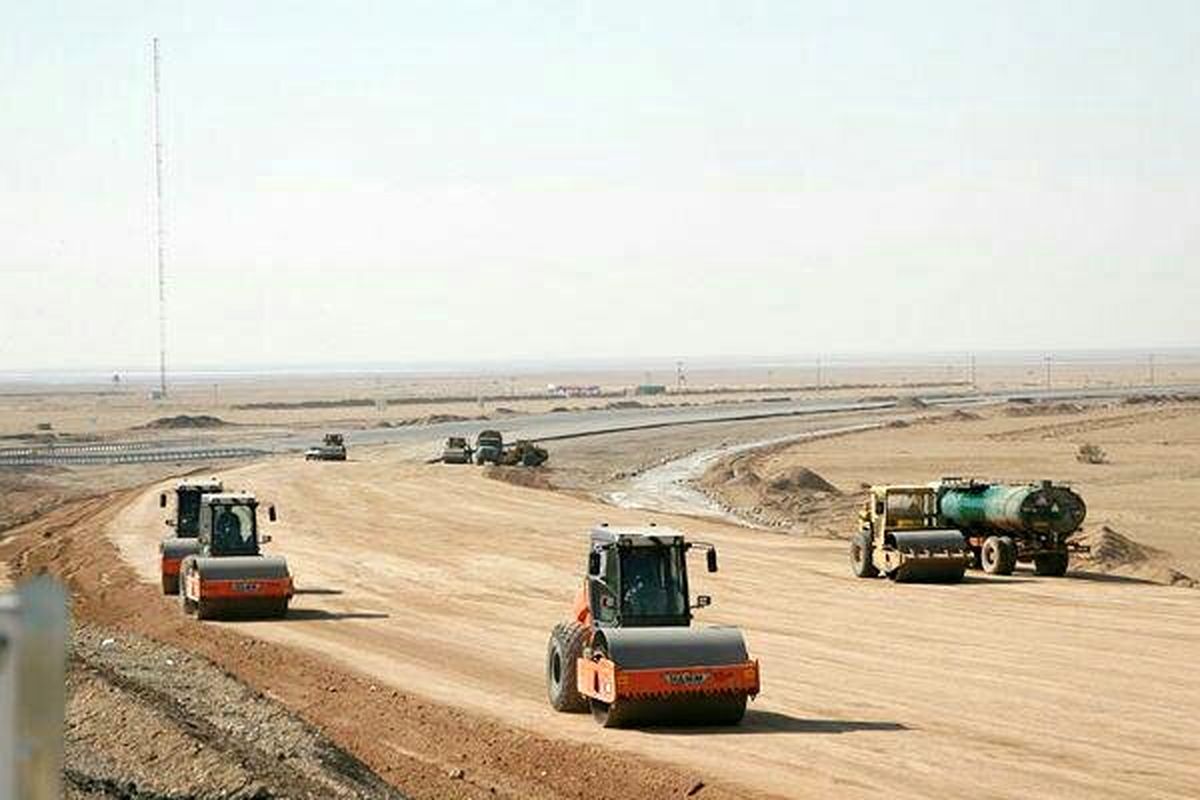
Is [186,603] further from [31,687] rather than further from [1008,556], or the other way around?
[31,687]

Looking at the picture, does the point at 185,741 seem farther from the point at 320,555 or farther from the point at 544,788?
the point at 320,555

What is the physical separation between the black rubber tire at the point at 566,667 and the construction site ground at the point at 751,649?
0.34 meters

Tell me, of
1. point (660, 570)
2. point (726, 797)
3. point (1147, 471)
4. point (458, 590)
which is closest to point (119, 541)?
point (458, 590)

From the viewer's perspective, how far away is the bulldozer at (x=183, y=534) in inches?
1655

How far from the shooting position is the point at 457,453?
100875 millimetres

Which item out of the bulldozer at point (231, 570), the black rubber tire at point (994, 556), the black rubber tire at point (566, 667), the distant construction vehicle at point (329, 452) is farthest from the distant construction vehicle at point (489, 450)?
the black rubber tire at point (566, 667)

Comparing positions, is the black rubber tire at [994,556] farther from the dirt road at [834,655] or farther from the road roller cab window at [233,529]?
the road roller cab window at [233,529]

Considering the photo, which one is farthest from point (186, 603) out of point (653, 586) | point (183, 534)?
point (653, 586)

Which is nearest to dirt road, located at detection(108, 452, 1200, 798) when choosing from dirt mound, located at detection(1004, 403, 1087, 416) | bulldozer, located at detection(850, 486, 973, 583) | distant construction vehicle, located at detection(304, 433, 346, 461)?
bulldozer, located at detection(850, 486, 973, 583)

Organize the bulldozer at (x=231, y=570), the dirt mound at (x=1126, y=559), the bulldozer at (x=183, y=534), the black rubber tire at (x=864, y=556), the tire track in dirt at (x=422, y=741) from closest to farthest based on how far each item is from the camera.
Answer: the tire track in dirt at (x=422, y=741)
the bulldozer at (x=231, y=570)
the bulldozer at (x=183, y=534)
the black rubber tire at (x=864, y=556)
the dirt mound at (x=1126, y=559)

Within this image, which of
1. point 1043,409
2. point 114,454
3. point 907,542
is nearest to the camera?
point 907,542

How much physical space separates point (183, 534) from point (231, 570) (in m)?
8.22

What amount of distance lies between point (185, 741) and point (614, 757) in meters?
5.89

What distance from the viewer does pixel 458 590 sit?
4547 cm
